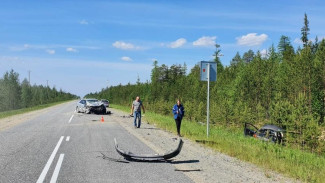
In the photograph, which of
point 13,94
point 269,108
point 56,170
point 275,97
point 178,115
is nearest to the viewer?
point 56,170

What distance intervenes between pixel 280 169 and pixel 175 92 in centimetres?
5446

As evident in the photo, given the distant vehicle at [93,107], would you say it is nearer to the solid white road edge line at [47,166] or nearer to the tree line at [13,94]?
the solid white road edge line at [47,166]

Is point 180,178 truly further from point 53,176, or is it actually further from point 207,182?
point 53,176

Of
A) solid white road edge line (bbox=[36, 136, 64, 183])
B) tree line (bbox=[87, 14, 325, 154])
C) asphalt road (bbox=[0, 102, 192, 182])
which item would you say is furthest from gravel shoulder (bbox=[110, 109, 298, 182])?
tree line (bbox=[87, 14, 325, 154])

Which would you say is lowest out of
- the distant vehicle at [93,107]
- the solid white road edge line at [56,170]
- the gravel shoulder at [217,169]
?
the gravel shoulder at [217,169]

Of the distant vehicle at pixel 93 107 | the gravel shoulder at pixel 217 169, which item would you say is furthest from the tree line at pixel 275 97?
the gravel shoulder at pixel 217 169

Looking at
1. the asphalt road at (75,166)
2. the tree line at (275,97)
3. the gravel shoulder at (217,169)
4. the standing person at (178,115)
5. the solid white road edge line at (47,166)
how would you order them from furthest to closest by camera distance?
1. the tree line at (275,97)
2. the standing person at (178,115)
3. the gravel shoulder at (217,169)
4. the asphalt road at (75,166)
5. the solid white road edge line at (47,166)

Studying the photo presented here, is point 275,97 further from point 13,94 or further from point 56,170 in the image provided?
point 13,94

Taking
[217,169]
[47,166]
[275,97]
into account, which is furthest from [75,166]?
[275,97]

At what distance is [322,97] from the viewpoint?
131 ft

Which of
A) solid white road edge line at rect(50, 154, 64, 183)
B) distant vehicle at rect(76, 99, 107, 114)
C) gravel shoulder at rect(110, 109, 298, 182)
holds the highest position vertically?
distant vehicle at rect(76, 99, 107, 114)

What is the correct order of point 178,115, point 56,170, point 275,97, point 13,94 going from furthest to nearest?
point 13,94
point 275,97
point 178,115
point 56,170

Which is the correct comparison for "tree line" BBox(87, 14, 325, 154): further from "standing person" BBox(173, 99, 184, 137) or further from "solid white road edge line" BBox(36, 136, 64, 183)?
"solid white road edge line" BBox(36, 136, 64, 183)

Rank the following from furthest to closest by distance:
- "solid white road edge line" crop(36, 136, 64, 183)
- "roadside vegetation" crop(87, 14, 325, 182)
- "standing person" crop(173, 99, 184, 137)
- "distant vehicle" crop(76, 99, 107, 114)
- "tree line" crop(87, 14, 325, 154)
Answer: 1. "distant vehicle" crop(76, 99, 107, 114)
2. "tree line" crop(87, 14, 325, 154)
3. "standing person" crop(173, 99, 184, 137)
4. "roadside vegetation" crop(87, 14, 325, 182)
5. "solid white road edge line" crop(36, 136, 64, 183)
